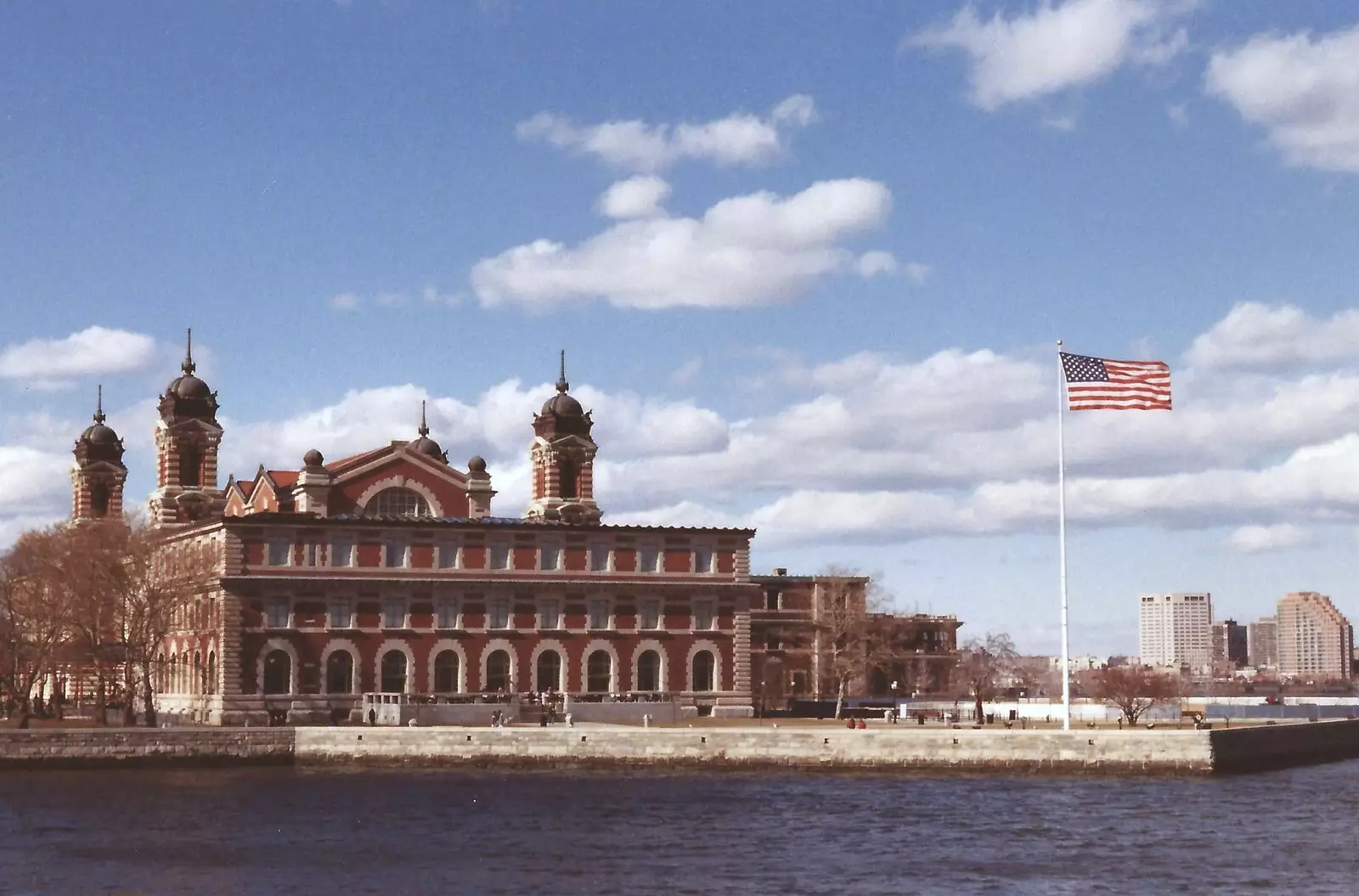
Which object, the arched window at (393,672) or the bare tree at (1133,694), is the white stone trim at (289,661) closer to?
the arched window at (393,672)

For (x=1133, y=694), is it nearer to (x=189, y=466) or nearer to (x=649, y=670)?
(x=649, y=670)

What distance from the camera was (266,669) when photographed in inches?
4183

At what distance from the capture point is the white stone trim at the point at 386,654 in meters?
108

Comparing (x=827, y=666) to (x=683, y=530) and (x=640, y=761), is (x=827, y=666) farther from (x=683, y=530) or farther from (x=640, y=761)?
(x=640, y=761)

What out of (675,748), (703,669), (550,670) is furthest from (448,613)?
(675,748)

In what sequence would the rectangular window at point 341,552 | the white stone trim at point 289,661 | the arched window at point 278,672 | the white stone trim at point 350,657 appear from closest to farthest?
the white stone trim at point 289,661 < the arched window at point 278,672 < the white stone trim at point 350,657 < the rectangular window at point 341,552

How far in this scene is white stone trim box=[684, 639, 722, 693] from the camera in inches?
4550

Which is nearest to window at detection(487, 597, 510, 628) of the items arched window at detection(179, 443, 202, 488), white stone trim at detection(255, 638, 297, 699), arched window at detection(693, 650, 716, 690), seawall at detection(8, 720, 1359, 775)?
white stone trim at detection(255, 638, 297, 699)

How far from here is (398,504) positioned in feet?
391

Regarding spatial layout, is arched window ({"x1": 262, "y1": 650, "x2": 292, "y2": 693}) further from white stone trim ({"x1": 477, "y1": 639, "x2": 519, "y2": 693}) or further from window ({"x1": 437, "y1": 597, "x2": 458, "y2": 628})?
white stone trim ({"x1": 477, "y1": 639, "x2": 519, "y2": 693})

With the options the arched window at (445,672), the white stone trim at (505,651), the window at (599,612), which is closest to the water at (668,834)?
the arched window at (445,672)

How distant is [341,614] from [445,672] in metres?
6.77

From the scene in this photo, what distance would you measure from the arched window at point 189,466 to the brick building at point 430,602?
7.61 m

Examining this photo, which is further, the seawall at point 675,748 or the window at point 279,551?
the window at point 279,551
